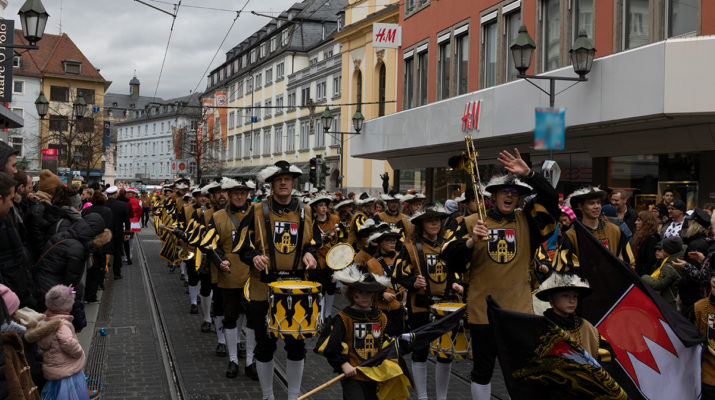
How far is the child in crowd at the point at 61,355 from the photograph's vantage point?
5.64 metres

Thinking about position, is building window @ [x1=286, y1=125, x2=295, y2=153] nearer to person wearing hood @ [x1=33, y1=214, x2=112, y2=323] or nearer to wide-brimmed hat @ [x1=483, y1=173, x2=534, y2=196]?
person wearing hood @ [x1=33, y1=214, x2=112, y2=323]

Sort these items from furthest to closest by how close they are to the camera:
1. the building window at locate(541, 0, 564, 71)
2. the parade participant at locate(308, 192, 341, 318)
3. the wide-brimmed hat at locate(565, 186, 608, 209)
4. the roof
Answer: the roof → the building window at locate(541, 0, 564, 71) → the parade participant at locate(308, 192, 341, 318) → the wide-brimmed hat at locate(565, 186, 608, 209)

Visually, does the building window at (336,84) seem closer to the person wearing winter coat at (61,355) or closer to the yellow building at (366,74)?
the yellow building at (366,74)

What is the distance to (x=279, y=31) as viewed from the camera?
2384 inches

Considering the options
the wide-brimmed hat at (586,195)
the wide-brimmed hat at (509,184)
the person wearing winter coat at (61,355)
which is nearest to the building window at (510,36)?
the wide-brimmed hat at (586,195)

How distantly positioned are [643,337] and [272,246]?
10.8 ft

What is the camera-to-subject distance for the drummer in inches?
275

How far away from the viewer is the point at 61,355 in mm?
5703

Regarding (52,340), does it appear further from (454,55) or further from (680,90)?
(454,55)

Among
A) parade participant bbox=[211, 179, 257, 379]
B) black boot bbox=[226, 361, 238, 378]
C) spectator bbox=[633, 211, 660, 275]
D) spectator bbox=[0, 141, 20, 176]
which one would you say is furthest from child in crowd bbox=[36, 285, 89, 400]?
spectator bbox=[633, 211, 660, 275]

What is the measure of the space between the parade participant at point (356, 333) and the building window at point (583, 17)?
1450 cm

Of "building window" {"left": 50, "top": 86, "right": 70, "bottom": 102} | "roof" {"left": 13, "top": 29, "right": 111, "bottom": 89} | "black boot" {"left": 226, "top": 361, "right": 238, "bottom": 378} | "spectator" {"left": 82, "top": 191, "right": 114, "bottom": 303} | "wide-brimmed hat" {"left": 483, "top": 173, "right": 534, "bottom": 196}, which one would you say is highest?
"roof" {"left": 13, "top": 29, "right": 111, "bottom": 89}

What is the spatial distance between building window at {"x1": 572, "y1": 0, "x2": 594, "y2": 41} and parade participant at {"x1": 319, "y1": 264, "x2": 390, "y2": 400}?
14502mm

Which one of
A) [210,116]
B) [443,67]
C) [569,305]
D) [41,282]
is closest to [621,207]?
[569,305]
